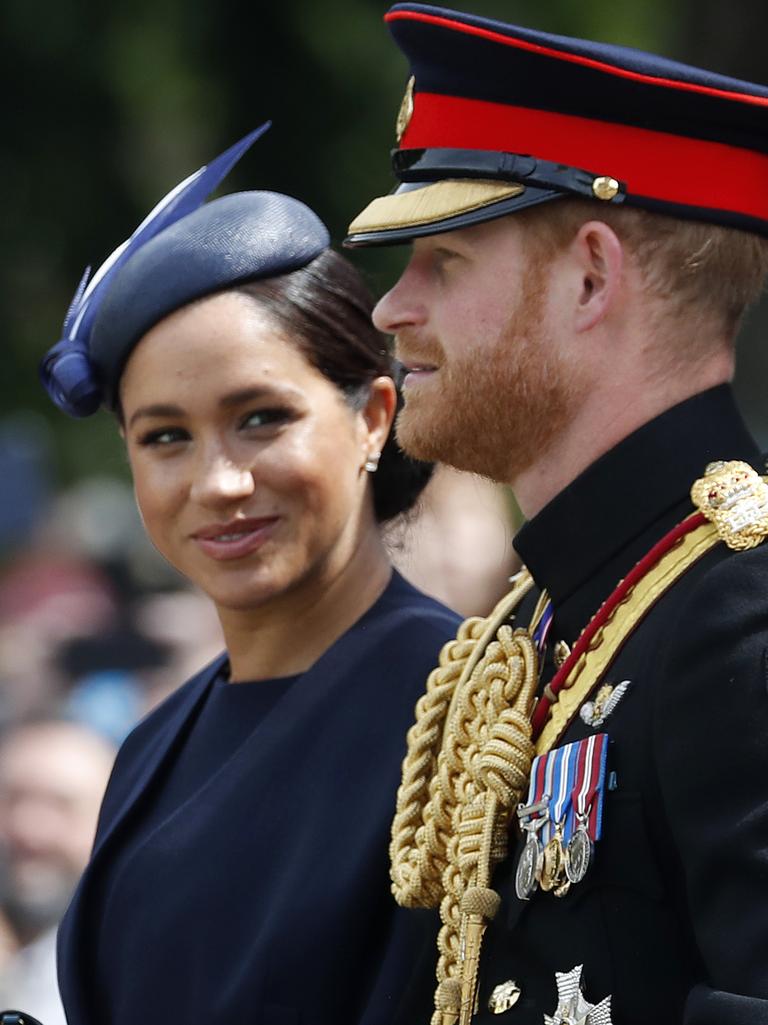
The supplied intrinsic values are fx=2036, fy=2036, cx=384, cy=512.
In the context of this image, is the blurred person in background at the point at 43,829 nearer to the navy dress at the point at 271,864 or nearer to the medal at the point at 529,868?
the navy dress at the point at 271,864

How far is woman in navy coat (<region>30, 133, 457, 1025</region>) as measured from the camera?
10.2 feet

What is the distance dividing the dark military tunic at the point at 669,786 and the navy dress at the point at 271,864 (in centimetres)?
45

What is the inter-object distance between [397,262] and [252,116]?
126cm

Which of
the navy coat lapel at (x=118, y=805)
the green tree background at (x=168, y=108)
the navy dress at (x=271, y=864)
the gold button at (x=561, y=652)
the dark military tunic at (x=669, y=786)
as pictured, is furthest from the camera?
the green tree background at (x=168, y=108)

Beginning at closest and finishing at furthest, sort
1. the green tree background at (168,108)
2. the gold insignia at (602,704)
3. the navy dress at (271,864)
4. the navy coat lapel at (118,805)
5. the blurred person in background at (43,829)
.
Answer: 1. the gold insignia at (602,704)
2. the navy dress at (271,864)
3. the navy coat lapel at (118,805)
4. the blurred person in background at (43,829)
5. the green tree background at (168,108)

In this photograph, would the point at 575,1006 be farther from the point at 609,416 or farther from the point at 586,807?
the point at 609,416

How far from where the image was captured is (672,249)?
2.56 m

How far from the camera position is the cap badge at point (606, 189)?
2.54m

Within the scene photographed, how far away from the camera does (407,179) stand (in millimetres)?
2764

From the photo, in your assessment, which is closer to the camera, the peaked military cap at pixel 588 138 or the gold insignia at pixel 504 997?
the gold insignia at pixel 504 997

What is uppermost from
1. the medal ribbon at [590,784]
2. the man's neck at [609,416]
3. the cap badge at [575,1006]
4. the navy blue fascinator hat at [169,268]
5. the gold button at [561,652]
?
the navy blue fascinator hat at [169,268]

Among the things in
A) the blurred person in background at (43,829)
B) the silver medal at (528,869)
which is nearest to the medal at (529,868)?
the silver medal at (528,869)

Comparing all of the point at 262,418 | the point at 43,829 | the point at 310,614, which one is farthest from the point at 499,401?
the point at 43,829

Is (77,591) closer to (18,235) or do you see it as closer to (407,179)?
(18,235)
